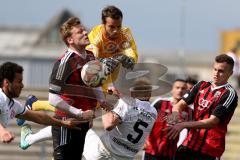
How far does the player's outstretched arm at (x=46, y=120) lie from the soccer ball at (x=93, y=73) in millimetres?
449

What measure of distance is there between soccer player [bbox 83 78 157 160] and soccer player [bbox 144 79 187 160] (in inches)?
81.3

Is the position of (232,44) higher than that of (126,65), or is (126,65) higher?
(126,65)

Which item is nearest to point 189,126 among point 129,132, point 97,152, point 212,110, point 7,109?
point 212,110

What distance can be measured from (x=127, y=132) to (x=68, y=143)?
1.01 metres

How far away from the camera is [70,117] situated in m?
10.9

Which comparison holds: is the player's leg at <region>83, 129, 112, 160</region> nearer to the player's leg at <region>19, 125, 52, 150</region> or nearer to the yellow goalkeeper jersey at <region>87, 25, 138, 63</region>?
the player's leg at <region>19, 125, 52, 150</region>

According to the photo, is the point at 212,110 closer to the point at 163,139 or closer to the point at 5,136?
the point at 163,139

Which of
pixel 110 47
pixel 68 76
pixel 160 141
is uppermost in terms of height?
pixel 110 47

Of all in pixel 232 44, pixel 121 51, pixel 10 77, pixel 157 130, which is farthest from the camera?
pixel 232 44

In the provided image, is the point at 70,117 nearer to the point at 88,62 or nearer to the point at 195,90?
the point at 88,62

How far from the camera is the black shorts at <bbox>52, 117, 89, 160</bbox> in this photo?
11000 millimetres

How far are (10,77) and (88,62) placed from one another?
2.74 ft

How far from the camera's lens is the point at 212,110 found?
38.1 feet

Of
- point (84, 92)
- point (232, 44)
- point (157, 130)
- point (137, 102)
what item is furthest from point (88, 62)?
point (232, 44)
